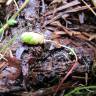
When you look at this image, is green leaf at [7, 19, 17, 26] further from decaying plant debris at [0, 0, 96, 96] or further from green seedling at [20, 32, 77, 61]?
green seedling at [20, 32, 77, 61]

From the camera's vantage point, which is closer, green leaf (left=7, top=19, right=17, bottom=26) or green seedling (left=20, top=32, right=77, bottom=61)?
green seedling (left=20, top=32, right=77, bottom=61)

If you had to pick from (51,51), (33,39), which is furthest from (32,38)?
(51,51)

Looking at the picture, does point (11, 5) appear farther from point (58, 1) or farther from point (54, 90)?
point (54, 90)

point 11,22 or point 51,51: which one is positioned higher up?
point 11,22

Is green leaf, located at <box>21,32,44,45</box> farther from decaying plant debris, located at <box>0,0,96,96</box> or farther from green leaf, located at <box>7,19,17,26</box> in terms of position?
green leaf, located at <box>7,19,17,26</box>

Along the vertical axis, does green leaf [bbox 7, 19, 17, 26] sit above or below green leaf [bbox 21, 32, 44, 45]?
above

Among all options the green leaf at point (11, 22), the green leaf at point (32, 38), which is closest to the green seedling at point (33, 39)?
the green leaf at point (32, 38)

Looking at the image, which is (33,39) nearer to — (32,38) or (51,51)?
(32,38)

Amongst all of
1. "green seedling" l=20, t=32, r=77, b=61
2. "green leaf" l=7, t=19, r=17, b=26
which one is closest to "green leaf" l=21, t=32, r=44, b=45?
"green seedling" l=20, t=32, r=77, b=61
